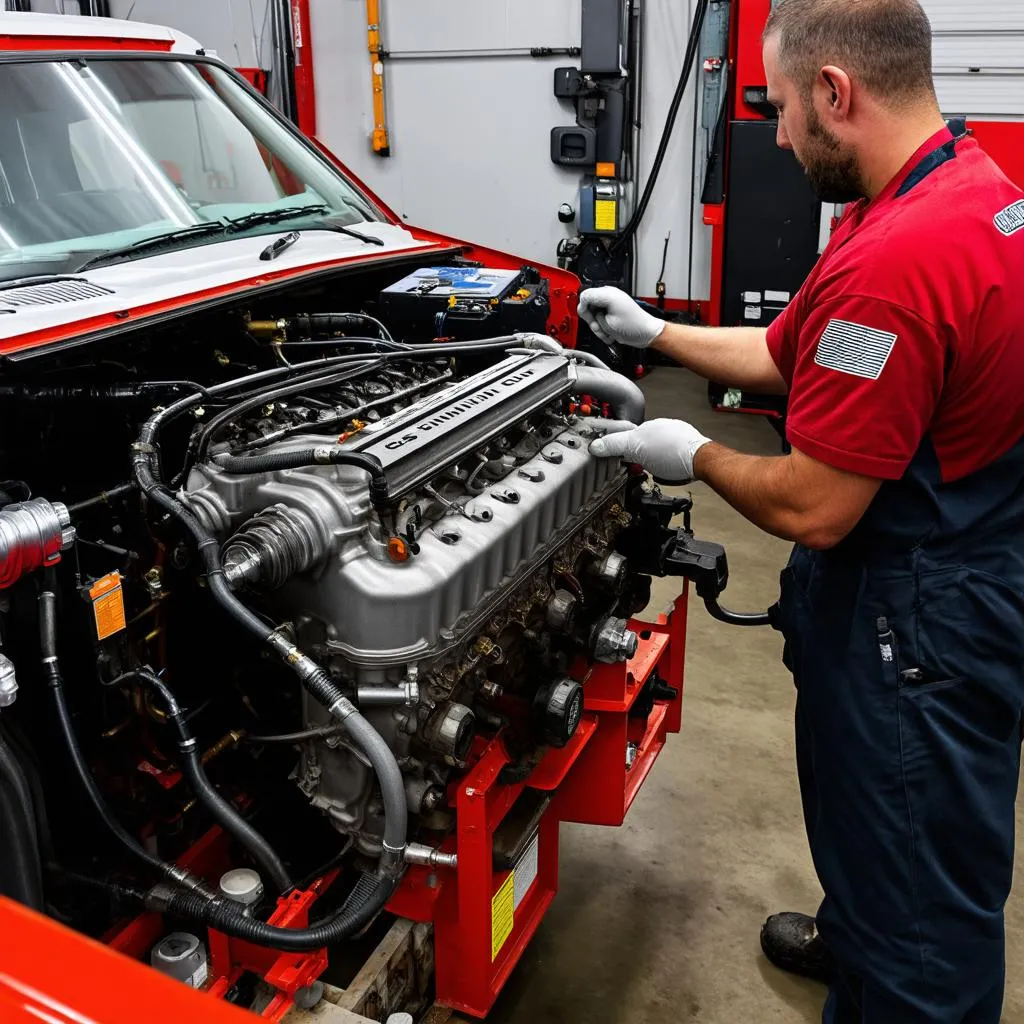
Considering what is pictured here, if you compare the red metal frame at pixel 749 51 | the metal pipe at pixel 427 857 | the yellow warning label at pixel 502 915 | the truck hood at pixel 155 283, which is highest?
the red metal frame at pixel 749 51

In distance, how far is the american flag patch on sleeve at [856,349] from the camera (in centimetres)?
154

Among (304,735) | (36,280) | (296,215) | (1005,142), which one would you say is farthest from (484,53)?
(304,735)

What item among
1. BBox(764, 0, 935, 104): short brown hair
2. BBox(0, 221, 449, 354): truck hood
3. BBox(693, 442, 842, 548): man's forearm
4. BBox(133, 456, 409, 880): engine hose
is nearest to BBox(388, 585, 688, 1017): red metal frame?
BBox(133, 456, 409, 880): engine hose

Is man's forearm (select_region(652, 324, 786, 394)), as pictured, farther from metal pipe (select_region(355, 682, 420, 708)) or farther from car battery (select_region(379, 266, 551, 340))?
metal pipe (select_region(355, 682, 420, 708))

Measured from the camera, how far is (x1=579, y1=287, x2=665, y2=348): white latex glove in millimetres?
2500

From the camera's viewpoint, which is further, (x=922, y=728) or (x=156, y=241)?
(x=156, y=241)

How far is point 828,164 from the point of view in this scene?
1745 millimetres

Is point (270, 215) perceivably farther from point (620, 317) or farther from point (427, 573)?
point (427, 573)

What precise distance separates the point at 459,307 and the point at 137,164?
84cm

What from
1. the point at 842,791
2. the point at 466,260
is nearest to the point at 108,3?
the point at 466,260

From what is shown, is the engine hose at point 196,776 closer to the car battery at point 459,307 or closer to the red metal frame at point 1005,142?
the car battery at point 459,307

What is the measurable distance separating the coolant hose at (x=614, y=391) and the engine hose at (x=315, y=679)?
0.96 metres

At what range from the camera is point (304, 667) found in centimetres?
158

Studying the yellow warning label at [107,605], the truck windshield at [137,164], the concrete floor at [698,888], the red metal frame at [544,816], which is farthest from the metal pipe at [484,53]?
the yellow warning label at [107,605]
